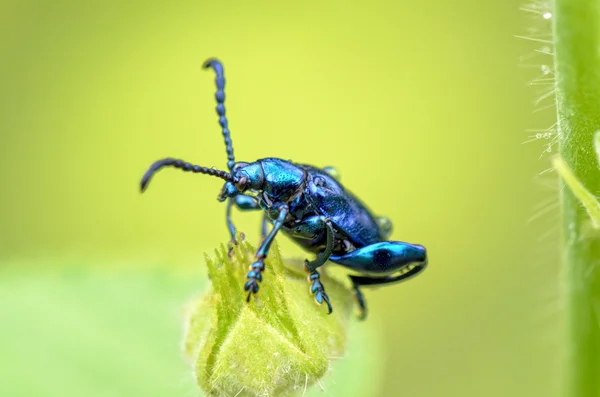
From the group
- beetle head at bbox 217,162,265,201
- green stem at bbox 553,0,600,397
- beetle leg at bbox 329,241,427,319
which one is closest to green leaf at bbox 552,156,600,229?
green stem at bbox 553,0,600,397

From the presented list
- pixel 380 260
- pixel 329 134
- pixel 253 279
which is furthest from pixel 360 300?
pixel 329 134

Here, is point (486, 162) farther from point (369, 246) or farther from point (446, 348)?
point (369, 246)

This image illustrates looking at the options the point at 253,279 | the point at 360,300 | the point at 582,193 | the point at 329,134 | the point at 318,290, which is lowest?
the point at 360,300

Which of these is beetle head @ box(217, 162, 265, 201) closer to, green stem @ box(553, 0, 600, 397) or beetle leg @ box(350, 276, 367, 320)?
beetle leg @ box(350, 276, 367, 320)

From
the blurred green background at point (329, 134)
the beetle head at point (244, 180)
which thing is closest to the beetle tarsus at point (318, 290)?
the beetle head at point (244, 180)

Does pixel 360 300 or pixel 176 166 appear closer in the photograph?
pixel 176 166

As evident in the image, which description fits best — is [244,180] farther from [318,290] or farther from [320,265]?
[318,290]

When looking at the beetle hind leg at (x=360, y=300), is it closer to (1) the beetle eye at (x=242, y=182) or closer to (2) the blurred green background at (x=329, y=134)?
(1) the beetle eye at (x=242, y=182)
